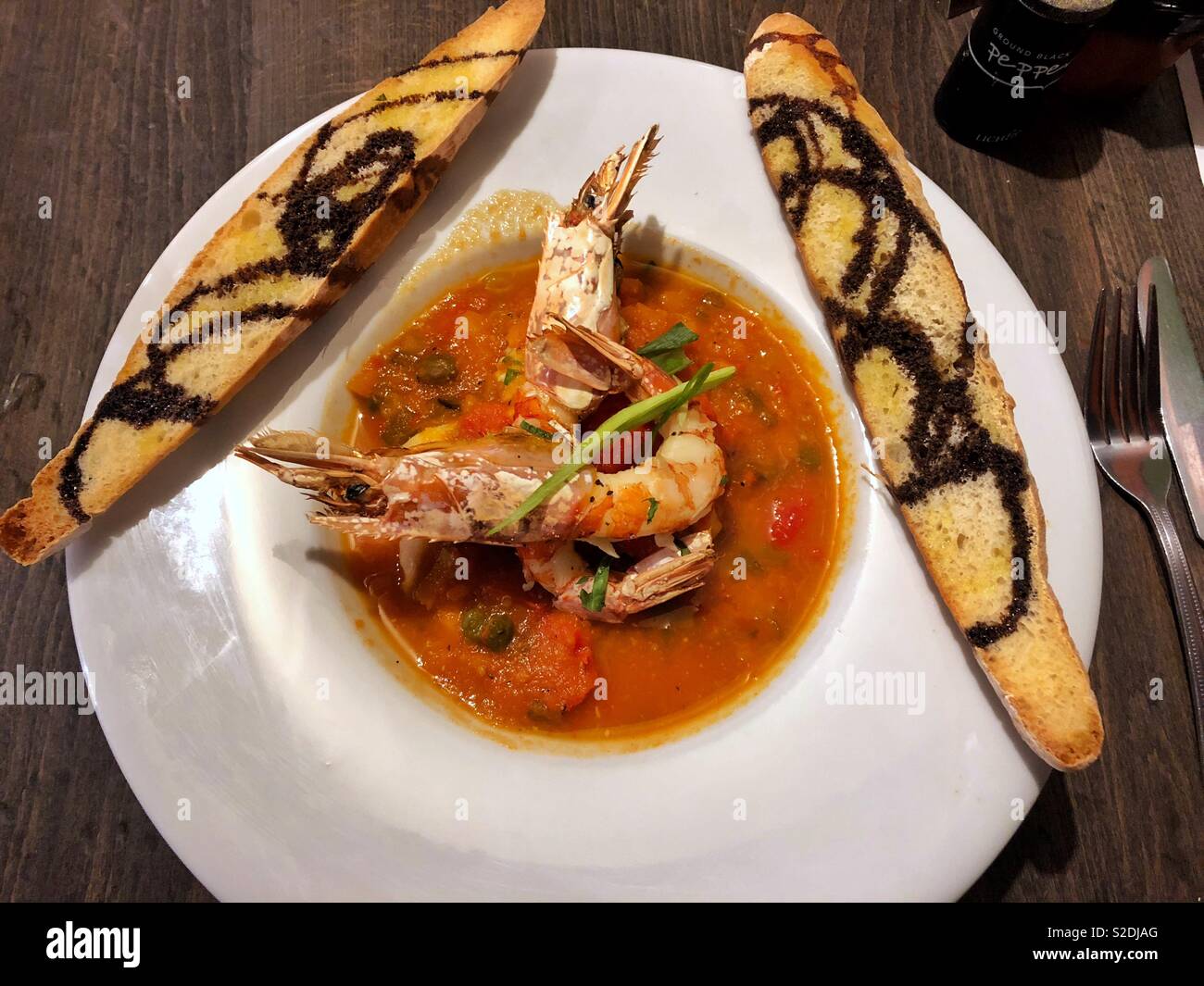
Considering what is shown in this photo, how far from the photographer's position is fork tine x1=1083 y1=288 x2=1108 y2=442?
114 inches

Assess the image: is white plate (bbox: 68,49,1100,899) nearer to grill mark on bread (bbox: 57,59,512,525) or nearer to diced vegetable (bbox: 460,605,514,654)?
grill mark on bread (bbox: 57,59,512,525)

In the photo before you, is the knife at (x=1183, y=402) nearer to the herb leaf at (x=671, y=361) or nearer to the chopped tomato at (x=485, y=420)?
the herb leaf at (x=671, y=361)

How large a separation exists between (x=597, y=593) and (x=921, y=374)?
1.29 metres

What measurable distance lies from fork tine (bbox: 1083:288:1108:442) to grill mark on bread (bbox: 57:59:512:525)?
233 cm

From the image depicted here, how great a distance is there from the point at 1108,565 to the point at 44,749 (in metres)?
3.86

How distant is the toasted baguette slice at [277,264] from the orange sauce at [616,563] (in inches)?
14.2

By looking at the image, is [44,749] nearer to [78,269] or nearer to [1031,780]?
[78,269]

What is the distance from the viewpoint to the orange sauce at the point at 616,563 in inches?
106

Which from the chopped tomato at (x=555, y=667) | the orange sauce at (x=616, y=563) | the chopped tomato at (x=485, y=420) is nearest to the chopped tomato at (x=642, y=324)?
the orange sauce at (x=616, y=563)

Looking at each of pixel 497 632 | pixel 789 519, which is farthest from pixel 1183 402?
pixel 497 632

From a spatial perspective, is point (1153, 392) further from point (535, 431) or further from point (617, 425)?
point (535, 431)

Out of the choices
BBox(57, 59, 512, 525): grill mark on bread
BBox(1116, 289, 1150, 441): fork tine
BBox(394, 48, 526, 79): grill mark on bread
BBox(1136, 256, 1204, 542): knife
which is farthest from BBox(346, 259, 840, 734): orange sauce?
BBox(1136, 256, 1204, 542): knife

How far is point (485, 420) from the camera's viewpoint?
9.18ft

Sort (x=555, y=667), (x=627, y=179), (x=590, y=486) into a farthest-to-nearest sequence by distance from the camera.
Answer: (x=555, y=667), (x=627, y=179), (x=590, y=486)
